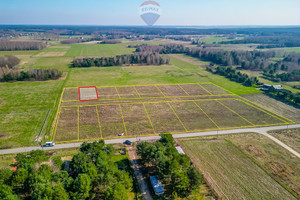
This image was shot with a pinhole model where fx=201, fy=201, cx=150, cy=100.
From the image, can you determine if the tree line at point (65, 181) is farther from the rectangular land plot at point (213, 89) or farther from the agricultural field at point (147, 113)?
the rectangular land plot at point (213, 89)

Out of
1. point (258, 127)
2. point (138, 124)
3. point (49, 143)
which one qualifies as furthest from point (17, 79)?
point (258, 127)

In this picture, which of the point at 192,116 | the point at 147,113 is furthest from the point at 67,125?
the point at 192,116

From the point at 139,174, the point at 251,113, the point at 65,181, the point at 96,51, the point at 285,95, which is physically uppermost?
the point at 96,51

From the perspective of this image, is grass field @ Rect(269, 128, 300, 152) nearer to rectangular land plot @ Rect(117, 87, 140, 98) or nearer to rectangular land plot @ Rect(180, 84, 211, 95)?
rectangular land plot @ Rect(180, 84, 211, 95)

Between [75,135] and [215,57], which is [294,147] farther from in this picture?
[215,57]

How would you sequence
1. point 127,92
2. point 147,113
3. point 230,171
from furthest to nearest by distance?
point 127,92 < point 147,113 < point 230,171

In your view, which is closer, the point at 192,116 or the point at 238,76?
the point at 192,116

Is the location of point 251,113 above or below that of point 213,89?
below

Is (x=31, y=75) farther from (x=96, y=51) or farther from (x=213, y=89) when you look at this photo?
(x=96, y=51)

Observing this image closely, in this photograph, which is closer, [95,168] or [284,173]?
[95,168]
